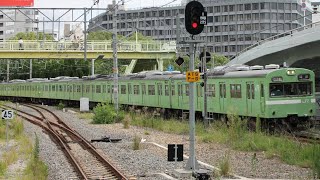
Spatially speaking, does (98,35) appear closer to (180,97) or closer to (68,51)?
(68,51)

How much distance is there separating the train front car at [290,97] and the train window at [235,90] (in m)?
1.90

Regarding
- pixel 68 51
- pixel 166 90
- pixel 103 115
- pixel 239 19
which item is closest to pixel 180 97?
pixel 166 90

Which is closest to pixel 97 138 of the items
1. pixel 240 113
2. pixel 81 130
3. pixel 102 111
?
pixel 81 130

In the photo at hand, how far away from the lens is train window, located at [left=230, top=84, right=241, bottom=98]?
22.4m

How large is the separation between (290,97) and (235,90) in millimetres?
→ 2483

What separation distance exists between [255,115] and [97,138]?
20.6 feet

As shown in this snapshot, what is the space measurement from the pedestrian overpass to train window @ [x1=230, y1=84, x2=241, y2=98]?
24.7 meters

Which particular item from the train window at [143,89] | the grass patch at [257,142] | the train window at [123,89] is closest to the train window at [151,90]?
the train window at [143,89]

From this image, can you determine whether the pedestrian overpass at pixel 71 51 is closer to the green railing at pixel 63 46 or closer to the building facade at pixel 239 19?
the green railing at pixel 63 46

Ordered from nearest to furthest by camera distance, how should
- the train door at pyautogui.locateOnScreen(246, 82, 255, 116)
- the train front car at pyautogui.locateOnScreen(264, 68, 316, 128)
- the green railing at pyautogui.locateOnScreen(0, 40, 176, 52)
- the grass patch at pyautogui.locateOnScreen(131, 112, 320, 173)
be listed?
the grass patch at pyautogui.locateOnScreen(131, 112, 320, 173) < the train front car at pyautogui.locateOnScreen(264, 68, 316, 128) < the train door at pyautogui.locateOnScreen(246, 82, 255, 116) < the green railing at pyautogui.locateOnScreen(0, 40, 176, 52)

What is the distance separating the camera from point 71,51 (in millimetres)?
49812

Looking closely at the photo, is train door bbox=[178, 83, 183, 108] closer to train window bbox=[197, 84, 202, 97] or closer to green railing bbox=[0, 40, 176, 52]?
train window bbox=[197, 84, 202, 97]

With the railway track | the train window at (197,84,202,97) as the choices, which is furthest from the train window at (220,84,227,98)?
the railway track

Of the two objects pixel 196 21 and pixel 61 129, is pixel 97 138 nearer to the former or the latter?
pixel 61 129
